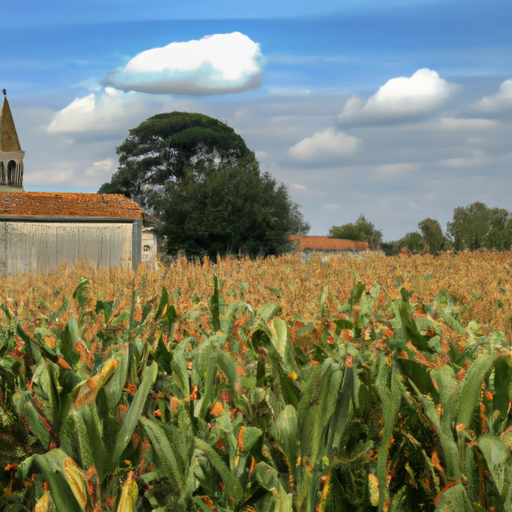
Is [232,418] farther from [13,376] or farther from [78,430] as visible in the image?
[13,376]

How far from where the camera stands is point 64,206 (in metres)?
30.2

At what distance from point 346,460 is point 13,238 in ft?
100

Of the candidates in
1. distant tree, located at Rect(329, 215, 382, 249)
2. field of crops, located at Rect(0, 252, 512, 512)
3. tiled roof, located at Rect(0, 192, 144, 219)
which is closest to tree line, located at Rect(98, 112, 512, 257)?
tiled roof, located at Rect(0, 192, 144, 219)

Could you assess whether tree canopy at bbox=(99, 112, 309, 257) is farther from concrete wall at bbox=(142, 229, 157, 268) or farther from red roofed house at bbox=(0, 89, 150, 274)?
red roofed house at bbox=(0, 89, 150, 274)

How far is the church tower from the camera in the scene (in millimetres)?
49406

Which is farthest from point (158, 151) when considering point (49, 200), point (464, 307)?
point (464, 307)

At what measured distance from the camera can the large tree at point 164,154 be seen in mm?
63875

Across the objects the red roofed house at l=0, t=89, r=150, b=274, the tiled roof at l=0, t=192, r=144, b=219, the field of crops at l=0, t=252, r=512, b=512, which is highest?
the tiled roof at l=0, t=192, r=144, b=219

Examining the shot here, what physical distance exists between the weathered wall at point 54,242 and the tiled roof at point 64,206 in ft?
1.52

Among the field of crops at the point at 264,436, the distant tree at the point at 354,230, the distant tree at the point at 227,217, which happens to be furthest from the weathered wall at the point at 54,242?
the distant tree at the point at 354,230

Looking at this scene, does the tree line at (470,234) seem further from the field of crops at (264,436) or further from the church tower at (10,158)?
the church tower at (10,158)

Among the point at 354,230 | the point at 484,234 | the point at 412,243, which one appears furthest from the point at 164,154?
the point at 354,230

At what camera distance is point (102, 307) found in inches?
118

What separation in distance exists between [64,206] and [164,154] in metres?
35.7
